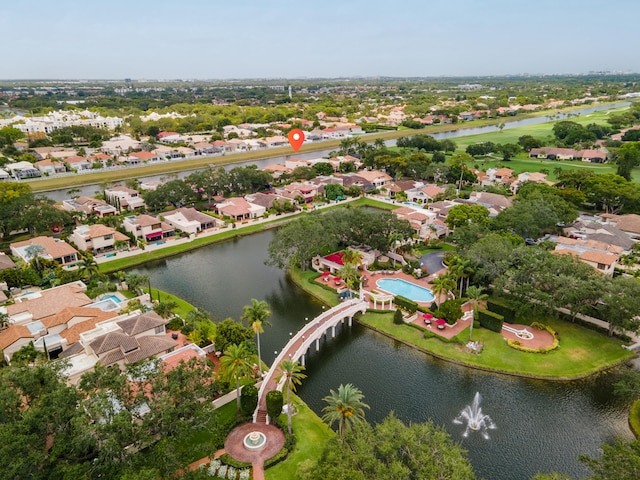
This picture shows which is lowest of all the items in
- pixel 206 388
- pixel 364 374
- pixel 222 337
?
pixel 364 374

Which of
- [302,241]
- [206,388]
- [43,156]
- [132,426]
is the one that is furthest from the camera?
[43,156]

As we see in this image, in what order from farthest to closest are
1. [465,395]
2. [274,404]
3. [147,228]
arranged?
[147,228]
[465,395]
[274,404]

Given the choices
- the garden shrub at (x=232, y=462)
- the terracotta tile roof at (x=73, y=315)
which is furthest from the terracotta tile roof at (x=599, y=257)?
the terracotta tile roof at (x=73, y=315)

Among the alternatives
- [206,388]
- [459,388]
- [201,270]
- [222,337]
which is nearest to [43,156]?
[201,270]

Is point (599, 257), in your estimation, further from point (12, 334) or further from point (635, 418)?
point (12, 334)

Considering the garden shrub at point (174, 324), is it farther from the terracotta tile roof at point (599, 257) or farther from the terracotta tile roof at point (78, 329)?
the terracotta tile roof at point (599, 257)

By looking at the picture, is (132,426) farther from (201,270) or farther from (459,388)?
(201,270)

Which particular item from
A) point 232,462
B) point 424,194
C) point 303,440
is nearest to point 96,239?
point 232,462
